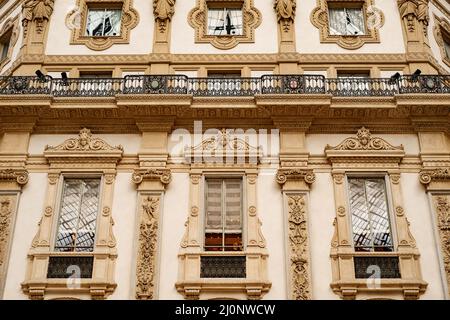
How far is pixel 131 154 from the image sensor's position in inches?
537

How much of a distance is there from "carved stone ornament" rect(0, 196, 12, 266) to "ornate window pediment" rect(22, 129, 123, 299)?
0.59m

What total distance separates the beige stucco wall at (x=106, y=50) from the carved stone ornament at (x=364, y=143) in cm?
589

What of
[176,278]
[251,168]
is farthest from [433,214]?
[176,278]

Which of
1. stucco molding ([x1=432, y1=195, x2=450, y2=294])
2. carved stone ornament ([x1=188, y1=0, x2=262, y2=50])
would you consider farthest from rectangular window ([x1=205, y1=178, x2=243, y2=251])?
stucco molding ([x1=432, y1=195, x2=450, y2=294])

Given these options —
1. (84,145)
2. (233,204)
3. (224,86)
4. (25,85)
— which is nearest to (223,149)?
(233,204)

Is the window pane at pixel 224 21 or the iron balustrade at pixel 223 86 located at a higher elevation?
the window pane at pixel 224 21

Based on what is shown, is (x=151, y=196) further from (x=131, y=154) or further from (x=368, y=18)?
(x=368, y=18)

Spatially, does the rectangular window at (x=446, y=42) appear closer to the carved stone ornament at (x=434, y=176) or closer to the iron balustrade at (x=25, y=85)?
the carved stone ornament at (x=434, y=176)

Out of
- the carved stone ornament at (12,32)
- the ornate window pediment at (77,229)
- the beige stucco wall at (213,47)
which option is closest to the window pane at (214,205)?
the ornate window pediment at (77,229)

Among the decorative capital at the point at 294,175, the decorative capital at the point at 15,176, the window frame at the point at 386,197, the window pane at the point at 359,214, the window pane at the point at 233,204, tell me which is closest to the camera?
the window frame at the point at 386,197

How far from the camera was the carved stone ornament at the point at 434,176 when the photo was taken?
1305 cm

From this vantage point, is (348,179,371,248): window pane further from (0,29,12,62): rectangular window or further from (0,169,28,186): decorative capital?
(0,29,12,62): rectangular window

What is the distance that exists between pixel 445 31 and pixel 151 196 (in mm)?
10266
